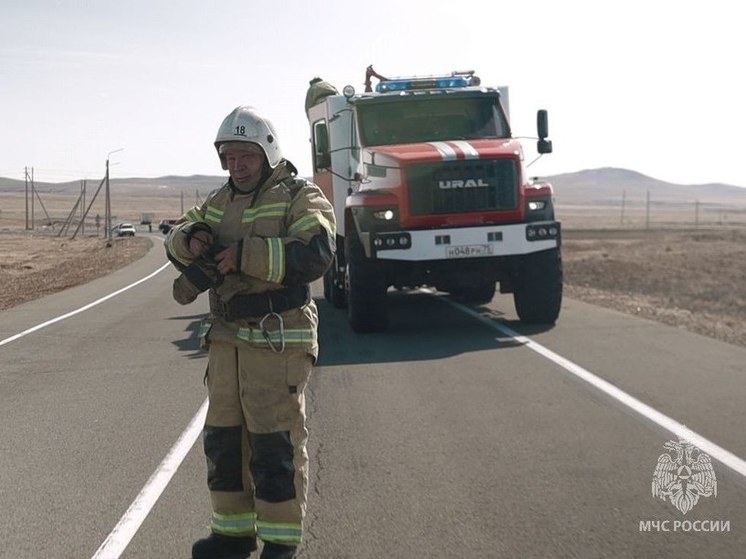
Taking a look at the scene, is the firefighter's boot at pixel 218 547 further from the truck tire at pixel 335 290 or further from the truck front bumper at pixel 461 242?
the truck tire at pixel 335 290

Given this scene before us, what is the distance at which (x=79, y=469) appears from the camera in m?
6.45

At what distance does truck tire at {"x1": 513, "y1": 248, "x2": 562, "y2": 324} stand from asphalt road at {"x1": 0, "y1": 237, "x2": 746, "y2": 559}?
55cm

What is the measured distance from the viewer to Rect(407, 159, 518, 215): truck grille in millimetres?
12641

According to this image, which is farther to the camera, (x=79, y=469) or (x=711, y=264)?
(x=711, y=264)

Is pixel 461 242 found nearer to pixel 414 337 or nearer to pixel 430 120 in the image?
pixel 414 337

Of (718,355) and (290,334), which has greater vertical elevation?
(290,334)

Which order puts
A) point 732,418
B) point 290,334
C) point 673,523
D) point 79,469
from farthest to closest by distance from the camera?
point 732,418, point 79,469, point 673,523, point 290,334

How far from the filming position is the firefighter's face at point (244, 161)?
15.3 feet

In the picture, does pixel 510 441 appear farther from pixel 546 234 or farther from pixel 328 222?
→ pixel 546 234

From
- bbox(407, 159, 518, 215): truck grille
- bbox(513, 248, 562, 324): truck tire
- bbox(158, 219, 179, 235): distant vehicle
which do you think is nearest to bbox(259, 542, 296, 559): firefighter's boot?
bbox(158, 219, 179, 235): distant vehicle

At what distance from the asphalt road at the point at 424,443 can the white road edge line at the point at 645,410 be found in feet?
0.12

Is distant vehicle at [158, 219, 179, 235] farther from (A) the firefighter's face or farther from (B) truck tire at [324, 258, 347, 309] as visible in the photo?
(B) truck tire at [324, 258, 347, 309]

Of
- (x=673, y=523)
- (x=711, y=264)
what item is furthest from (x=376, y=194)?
(x=711, y=264)

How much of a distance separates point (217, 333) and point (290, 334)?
0.36 m
